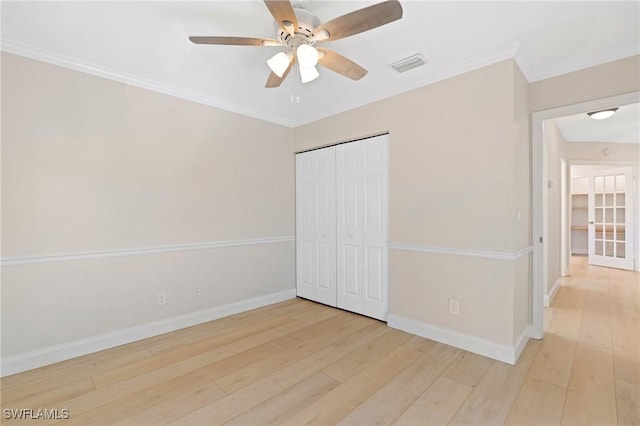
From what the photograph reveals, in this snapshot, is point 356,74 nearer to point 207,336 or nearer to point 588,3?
point 588,3

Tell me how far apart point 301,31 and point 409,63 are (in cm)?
122

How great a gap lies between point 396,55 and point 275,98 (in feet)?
5.04

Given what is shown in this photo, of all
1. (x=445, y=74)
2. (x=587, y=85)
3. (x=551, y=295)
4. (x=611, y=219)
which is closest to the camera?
(x=587, y=85)

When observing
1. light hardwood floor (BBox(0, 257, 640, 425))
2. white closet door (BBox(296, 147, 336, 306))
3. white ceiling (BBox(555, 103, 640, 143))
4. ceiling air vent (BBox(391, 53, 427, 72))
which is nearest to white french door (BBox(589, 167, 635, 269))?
white ceiling (BBox(555, 103, 640, 143))

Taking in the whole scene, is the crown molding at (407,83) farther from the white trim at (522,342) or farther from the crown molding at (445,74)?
the white trim at (522,342)

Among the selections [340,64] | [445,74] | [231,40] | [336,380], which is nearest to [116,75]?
[231,40]

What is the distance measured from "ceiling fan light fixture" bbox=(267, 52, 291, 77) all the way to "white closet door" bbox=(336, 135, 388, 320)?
1.60 m

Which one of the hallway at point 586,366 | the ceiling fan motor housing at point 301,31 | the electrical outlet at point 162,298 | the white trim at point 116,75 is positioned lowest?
the hallway at point 586,366

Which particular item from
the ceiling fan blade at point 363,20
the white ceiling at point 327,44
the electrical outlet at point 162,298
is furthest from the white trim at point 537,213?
the electrical outlet at point 162,298

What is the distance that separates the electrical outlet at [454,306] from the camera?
8.63ft

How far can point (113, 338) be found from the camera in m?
2.65

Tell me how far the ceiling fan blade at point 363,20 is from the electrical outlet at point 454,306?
92.5 inches

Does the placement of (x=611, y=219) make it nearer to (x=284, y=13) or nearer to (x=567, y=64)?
(x=567, y=64)

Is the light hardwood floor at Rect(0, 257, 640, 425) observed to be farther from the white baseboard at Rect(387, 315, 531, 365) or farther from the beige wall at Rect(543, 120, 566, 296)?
the beige wall at Rect(543, 120, 566, 296)
